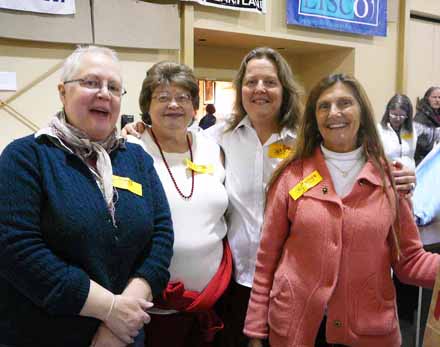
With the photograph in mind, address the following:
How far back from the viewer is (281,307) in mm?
1413

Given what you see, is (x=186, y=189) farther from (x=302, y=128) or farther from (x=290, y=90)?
(x=290, y=90)

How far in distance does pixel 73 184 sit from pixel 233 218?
774 millimetres

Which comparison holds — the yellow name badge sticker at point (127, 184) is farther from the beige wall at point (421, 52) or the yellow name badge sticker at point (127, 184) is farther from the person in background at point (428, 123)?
the beige wall at point (421, 52)

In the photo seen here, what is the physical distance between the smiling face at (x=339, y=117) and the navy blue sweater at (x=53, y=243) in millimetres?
701

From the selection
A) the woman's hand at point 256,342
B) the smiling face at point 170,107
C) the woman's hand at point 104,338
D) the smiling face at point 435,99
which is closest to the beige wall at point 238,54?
the smiling face at point 435,99

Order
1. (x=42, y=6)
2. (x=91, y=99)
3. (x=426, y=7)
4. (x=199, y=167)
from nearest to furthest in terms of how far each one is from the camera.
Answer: (x=91, y=99) < (x=199, y=167) < (x=42, y=6) < (x=426, y=7)

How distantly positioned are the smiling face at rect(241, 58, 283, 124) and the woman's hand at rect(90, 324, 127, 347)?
1.04 m

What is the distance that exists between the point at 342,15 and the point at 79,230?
571cm

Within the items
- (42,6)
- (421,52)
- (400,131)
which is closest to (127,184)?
(42,6)

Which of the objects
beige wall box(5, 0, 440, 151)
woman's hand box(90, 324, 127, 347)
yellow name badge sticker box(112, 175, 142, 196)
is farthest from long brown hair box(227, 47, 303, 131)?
beige wall box(5, 0, 440, 151)

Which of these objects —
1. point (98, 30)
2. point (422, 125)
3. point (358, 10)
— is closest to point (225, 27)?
point (98, 30)

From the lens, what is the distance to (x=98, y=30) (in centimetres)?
405

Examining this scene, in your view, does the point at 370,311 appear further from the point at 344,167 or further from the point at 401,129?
the point at 401,129

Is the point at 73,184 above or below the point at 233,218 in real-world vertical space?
above
